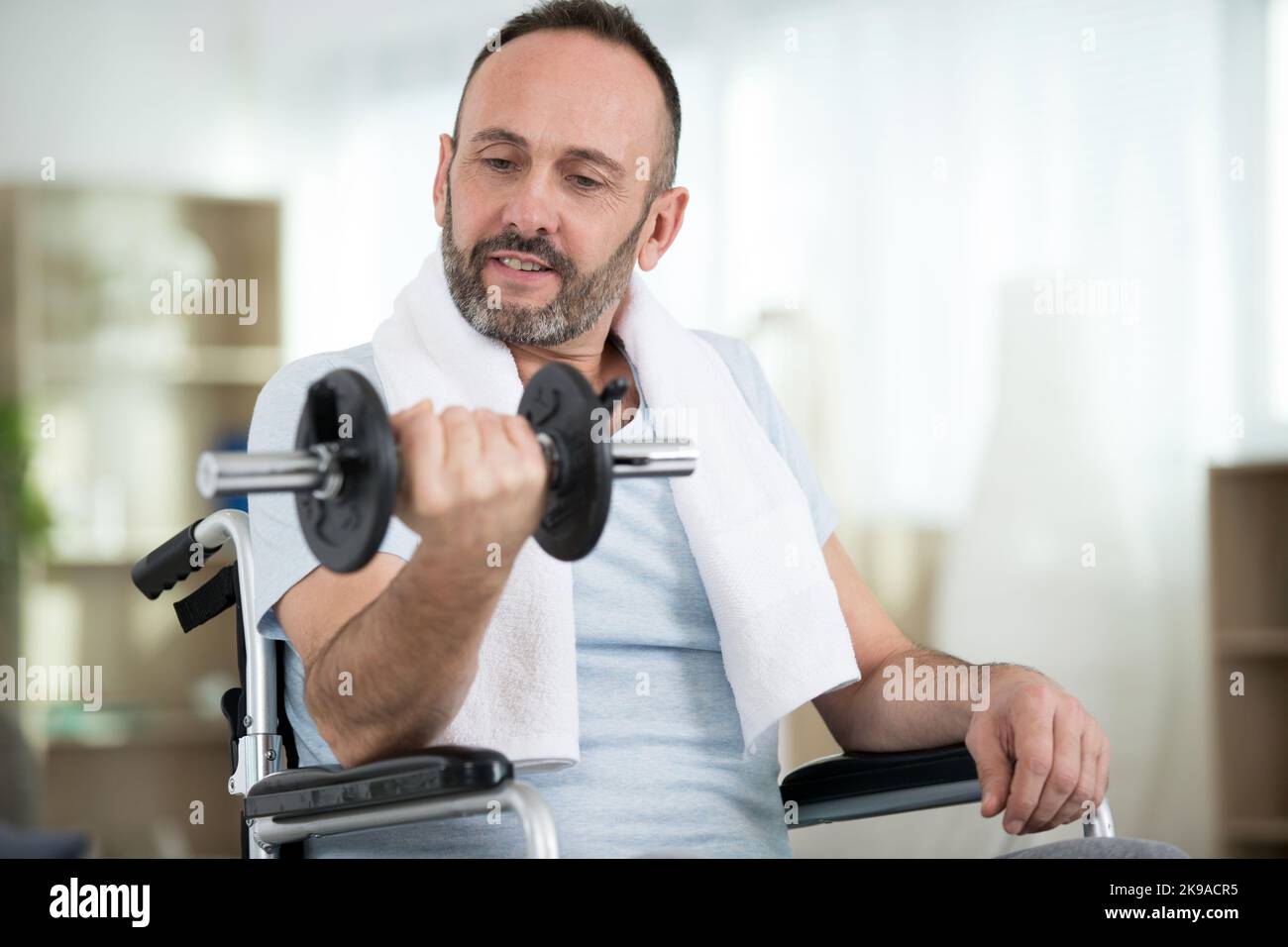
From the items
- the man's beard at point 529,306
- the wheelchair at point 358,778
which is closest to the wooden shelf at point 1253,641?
the wheelchair at point 358,778

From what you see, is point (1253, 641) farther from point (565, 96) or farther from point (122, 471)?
point (122, 471)

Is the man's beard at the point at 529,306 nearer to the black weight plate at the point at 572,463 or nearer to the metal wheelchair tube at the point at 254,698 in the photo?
the metal wheelchair tube at the point at 254,698

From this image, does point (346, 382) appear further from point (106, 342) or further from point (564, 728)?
point (106, 342)

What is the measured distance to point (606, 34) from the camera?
1.28 metres

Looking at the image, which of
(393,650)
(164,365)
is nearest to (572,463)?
(393,650)

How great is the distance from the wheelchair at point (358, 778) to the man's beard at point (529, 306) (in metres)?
0.28

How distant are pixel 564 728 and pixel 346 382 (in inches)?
15.2

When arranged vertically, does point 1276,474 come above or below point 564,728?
above

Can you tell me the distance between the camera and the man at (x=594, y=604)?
910 millimetres

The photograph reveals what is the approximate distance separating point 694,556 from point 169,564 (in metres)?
0.45

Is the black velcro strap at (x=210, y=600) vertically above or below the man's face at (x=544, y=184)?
below

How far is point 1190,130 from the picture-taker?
256 centimetres

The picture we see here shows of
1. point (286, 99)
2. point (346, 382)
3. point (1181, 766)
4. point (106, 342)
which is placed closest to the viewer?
point (346, 382)
